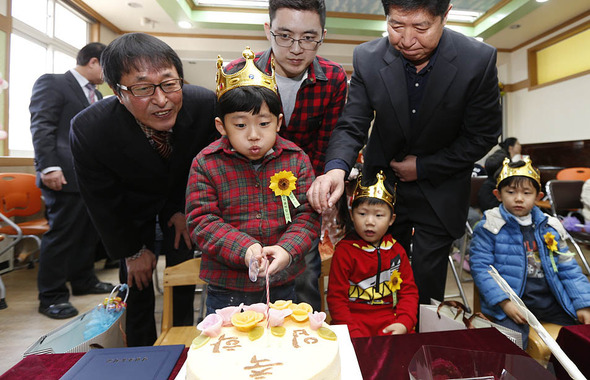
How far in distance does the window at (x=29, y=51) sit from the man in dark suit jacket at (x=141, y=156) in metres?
3.74

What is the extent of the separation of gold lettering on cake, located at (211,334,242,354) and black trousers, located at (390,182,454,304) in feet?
3.67

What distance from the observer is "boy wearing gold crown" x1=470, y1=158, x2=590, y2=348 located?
5.26 feet

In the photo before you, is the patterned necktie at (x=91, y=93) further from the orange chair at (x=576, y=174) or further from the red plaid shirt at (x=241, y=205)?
the orange chair at (x=576, y=174)

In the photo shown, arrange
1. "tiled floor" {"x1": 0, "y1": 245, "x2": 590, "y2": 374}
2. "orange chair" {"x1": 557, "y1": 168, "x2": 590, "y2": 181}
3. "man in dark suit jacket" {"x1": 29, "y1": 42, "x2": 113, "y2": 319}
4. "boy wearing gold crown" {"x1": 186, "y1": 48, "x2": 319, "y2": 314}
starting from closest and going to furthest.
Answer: "boy wearing gold crown" {"x1": 186, "y1": 48, "x2": 319, "y2": 314} < "tiled floor" {"x1": 0, "y1": 245, "x2": 590, "y2": 374} < "man in dark suit jacket" {"x1": 29, "y1": 42, "x2": 113, "y2": 319} < "orange chair" {"x1": 557, "y1": 168, "x2": 590, "y2": 181}

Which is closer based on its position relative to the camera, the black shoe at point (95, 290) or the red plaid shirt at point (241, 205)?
the red plaid shirt at point (241, 205)

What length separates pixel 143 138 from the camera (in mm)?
1517

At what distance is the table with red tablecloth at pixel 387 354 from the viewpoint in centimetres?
72

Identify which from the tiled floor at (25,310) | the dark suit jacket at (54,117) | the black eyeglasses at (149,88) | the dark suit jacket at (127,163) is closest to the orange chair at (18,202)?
the tiled floor at (25,310)

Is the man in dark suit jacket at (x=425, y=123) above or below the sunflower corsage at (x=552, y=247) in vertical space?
above

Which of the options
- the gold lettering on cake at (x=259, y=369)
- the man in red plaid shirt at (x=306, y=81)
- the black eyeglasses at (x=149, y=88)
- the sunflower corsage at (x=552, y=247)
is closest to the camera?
the gold lettering on cake at (x=259, y=369)

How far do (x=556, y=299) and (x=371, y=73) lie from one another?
1344 mm

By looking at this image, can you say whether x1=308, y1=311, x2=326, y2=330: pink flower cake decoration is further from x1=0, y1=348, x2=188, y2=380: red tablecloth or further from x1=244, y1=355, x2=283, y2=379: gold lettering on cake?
x1=0, y1=348, x2=188, y2=380: red tablecloth

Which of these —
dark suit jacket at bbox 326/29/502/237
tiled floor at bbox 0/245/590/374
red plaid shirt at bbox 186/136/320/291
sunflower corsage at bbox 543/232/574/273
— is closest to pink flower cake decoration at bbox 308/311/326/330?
red plaid shirt at bbox 186/136/320/291

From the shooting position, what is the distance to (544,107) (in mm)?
7199
